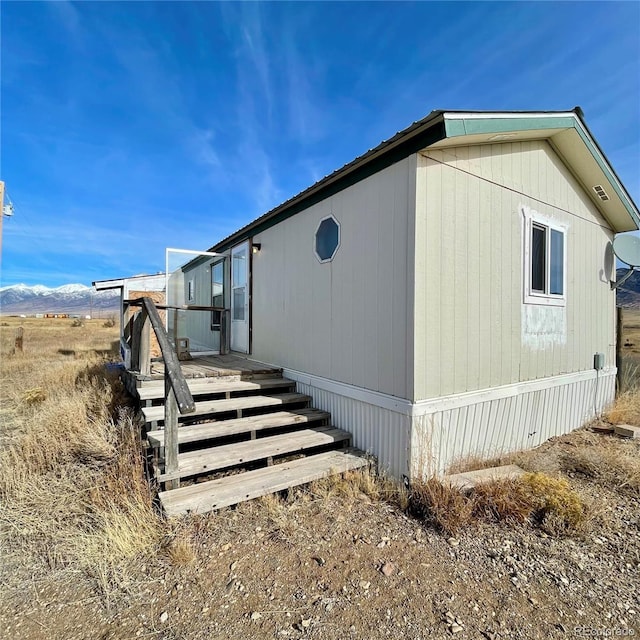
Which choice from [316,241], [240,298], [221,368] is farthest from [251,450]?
[240,298]

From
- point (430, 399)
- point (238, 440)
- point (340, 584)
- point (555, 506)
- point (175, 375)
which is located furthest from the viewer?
point (238, 440)

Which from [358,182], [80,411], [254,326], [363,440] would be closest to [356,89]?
[358,182]

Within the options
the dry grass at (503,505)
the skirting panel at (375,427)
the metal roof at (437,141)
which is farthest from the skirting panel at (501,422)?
the metal roof at (437,141)

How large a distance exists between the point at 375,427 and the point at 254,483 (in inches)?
59.7

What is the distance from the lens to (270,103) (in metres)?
9.27

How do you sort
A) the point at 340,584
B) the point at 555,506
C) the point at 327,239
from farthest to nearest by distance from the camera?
the point at 327,239, the point at 555,506, the point at 340,584

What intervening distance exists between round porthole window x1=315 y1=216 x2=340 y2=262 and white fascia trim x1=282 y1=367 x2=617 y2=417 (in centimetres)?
177

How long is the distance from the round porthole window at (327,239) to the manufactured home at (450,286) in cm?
3

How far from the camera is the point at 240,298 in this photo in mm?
7285

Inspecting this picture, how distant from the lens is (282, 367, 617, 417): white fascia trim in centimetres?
360

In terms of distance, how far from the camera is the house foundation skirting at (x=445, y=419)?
3.59 m

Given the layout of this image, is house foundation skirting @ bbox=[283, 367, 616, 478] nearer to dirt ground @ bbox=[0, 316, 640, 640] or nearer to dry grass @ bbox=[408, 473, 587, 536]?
dry grass @ bbox=[408, 473, 587, 536]

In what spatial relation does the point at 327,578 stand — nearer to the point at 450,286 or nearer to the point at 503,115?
the point at 450,286

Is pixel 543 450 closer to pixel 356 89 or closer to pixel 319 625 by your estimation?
pixel 319 625
